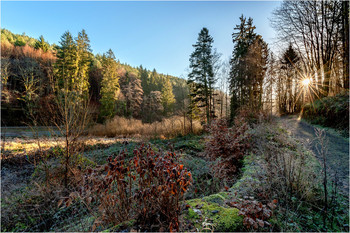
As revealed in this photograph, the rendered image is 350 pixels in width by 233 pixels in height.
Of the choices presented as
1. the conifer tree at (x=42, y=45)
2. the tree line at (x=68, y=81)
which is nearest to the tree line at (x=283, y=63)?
the tree line at (x=68, y=81)

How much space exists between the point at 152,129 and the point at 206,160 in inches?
336

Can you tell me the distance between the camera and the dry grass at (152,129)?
12523 millimetres

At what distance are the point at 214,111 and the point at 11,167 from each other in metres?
16.0

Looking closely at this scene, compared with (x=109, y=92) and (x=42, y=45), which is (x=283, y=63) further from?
(x=42, y=45)

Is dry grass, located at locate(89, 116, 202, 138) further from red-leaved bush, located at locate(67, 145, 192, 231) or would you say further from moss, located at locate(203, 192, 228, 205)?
moss, located at locate(203, 192, 228, 205)

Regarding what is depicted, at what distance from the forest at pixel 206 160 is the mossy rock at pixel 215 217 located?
0.01 meters

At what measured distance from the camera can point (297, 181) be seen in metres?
2.66

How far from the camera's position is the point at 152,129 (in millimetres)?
13477

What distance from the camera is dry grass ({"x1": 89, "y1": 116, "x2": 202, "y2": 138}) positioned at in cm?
1252

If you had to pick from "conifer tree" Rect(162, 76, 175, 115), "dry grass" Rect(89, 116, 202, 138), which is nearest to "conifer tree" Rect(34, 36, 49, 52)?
"conifer tree" Rect(162, 76, 175, 115)

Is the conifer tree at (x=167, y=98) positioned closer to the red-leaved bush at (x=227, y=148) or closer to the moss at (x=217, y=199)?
the red-leaved bush at (x=227, y=148)

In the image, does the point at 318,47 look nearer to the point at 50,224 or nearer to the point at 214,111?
the point at 214,111

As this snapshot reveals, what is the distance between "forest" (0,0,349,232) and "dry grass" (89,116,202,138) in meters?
0.12

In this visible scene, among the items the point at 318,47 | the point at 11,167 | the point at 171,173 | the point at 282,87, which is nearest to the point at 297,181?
the point at 171,173
